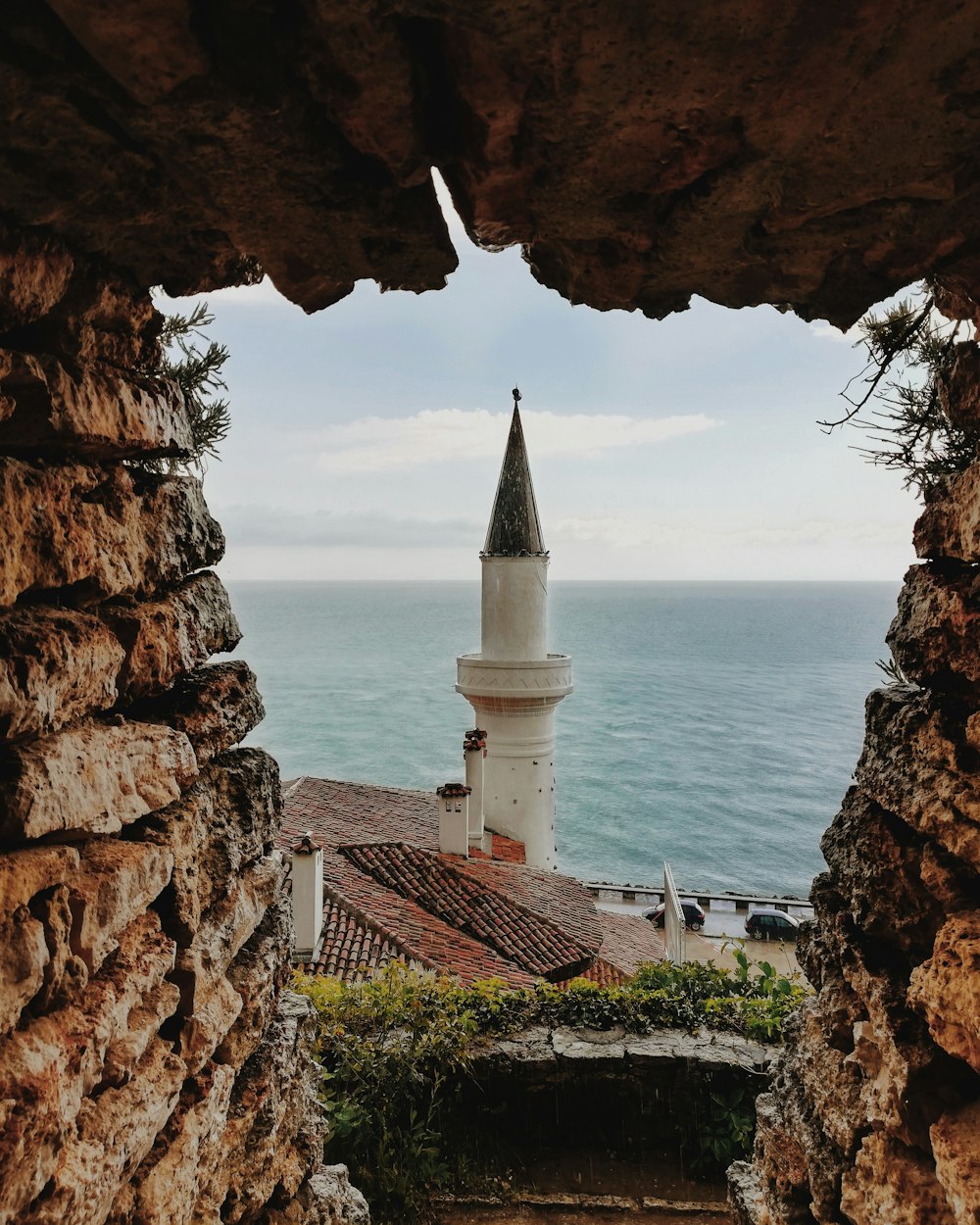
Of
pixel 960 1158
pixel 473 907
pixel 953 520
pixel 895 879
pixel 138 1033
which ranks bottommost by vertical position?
pixel 473 907

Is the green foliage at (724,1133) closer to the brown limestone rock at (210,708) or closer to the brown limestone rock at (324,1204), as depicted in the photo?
the brown limestone rock at (324,1204)

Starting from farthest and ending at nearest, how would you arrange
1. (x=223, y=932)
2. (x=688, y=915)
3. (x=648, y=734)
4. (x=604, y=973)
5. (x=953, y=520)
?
(x=648, y=734) < (x=688, y=915) < (x=604, y=973) < (x=223, y=932) < (x=953, y=520)

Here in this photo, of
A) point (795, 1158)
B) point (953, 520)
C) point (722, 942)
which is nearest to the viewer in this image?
point (953, 520)

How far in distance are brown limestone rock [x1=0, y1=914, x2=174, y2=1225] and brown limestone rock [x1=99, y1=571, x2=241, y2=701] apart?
798 millimetres

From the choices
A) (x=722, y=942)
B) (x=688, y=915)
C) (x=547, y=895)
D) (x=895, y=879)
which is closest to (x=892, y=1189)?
(x=895, y=879)

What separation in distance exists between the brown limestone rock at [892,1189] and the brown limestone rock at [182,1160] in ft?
7.02

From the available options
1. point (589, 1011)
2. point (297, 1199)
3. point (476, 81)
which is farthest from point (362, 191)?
point (589, 1011)

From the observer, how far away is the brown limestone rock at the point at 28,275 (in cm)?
214

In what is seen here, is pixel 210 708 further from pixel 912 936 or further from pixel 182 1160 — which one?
pixel 912 936

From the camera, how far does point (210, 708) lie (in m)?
3.01

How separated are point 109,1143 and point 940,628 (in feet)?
9.03

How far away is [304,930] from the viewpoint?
8.60 m

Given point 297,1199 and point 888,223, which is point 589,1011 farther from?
Answer: point 888,223

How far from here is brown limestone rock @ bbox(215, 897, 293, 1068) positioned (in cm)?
308
